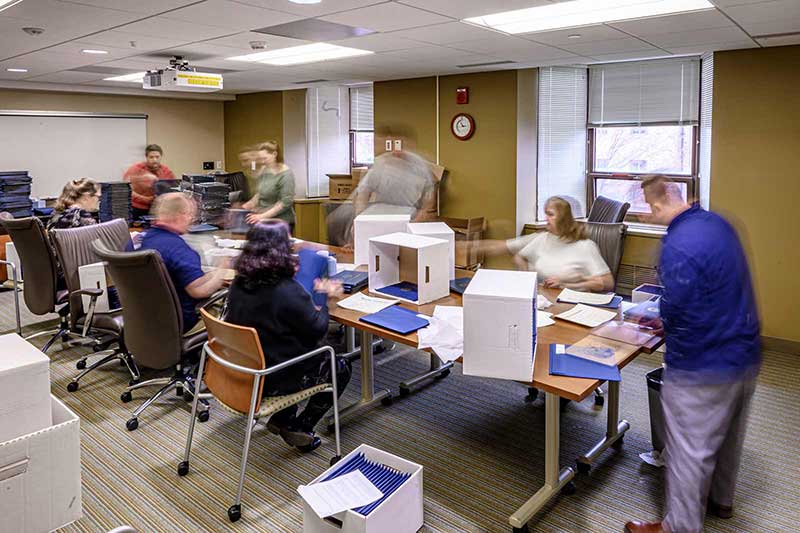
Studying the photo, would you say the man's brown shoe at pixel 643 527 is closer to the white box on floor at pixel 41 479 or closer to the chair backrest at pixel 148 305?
the white box on floor at pixel 41 479

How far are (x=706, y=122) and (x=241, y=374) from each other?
435 cm

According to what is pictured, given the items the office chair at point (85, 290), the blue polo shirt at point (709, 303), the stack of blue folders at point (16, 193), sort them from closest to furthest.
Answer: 1. the blue polo shirt at point (709, 303)
2. the office chair at point (85, 290)
3. the stack of blue folders at point (16, 193)

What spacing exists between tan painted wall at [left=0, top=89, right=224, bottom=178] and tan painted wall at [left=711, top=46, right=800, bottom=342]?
6616 millimetres

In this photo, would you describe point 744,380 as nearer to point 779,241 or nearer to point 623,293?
point 779,241

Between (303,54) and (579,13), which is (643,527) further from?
(303,54)

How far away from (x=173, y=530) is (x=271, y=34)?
3049 millimetres

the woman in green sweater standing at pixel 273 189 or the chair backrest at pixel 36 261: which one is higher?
the woman in green sweater standing at pixel 273 189

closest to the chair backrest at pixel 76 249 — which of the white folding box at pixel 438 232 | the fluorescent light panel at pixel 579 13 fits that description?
the white folding box at pixel 438 232

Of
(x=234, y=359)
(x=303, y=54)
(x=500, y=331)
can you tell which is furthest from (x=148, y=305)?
(x=303, y=54)

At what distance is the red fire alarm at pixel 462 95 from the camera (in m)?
6.53

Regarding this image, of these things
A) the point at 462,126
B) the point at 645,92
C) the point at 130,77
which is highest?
the point at 130,77

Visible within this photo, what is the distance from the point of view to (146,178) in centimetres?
642

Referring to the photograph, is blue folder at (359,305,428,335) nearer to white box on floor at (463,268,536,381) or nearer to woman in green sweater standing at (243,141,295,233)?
white box on floor at (463,268,536,381)

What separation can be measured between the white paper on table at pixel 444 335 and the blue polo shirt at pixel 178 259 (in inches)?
53.9
